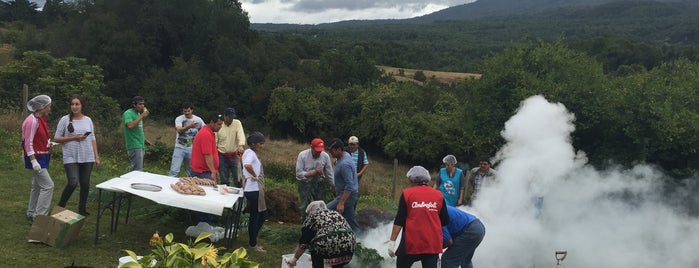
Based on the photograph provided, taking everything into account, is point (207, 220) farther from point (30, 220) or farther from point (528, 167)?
point (528, 167)

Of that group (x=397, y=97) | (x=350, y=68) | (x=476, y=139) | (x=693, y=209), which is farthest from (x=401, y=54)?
(x=693, y=209)

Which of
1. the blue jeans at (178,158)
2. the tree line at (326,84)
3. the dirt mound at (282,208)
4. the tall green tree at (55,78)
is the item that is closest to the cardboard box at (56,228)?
the blue jeans at (178,158)

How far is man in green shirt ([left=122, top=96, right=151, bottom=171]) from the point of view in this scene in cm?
851

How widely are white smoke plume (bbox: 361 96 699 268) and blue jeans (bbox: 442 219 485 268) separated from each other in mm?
846

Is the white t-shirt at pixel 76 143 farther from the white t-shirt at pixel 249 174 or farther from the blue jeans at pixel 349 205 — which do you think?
the blue jeans at pixel 349 205

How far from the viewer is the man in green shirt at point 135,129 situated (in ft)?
27.9

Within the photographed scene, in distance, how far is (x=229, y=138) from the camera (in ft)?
29.5

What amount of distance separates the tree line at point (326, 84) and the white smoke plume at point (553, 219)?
46.1ft

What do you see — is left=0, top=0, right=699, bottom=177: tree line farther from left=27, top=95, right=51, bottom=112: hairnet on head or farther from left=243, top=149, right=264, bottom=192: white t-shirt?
left=243, top=149, right=264, bottom=192: white t-shirt

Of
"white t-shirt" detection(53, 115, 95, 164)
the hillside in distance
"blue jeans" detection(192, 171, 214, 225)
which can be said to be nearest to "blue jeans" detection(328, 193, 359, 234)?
"blue jeans" detection(192, 171, 214, 225)

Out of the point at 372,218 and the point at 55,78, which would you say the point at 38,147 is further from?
the point at 55,78

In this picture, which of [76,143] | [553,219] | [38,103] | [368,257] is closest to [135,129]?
[76,143]

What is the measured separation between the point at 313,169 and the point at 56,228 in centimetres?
330

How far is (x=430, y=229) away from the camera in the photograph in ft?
18.1
